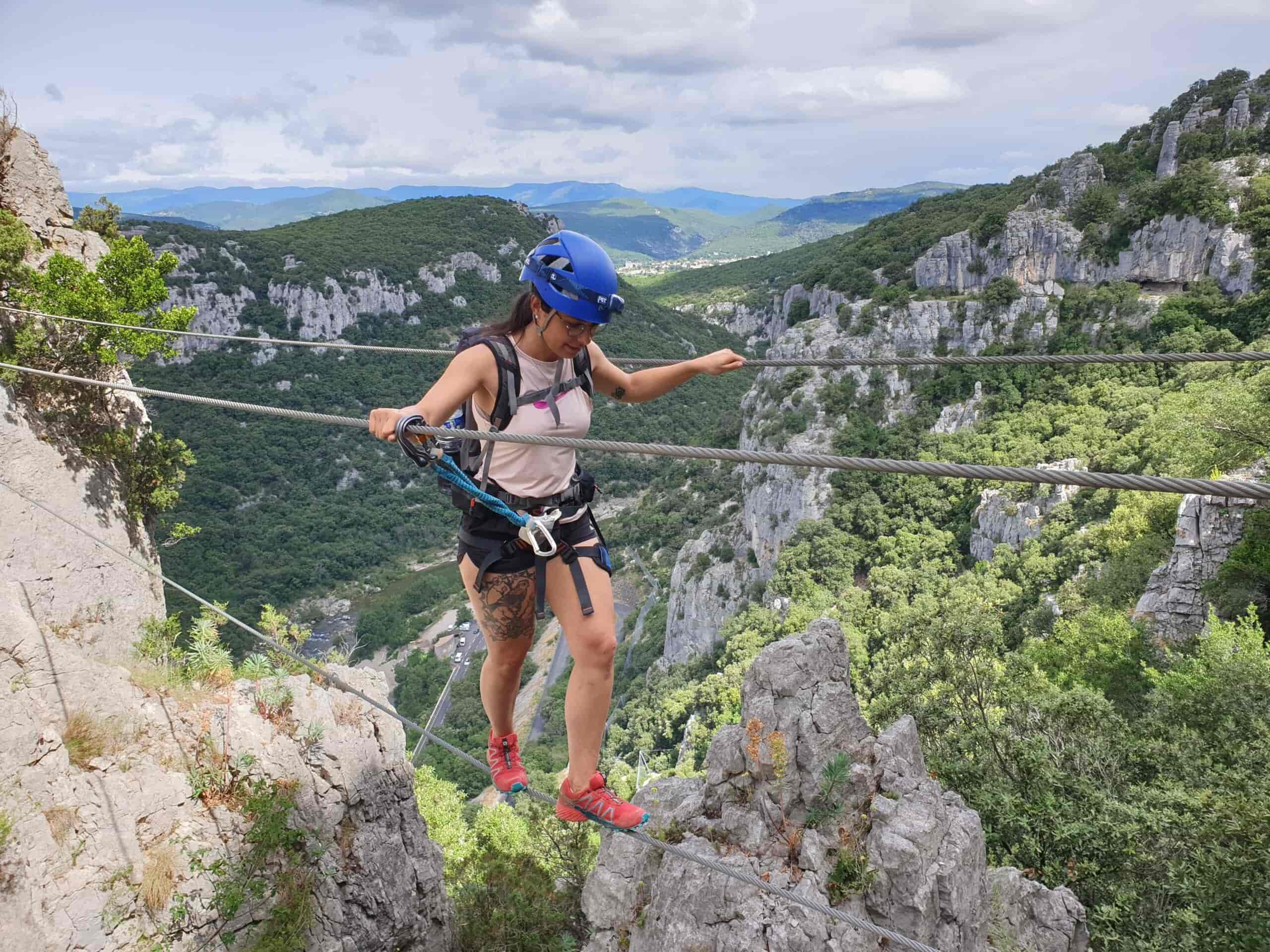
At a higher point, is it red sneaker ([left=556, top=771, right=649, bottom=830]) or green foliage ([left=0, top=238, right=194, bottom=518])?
green foliage ([left=0, top=238, right=194, bottom=518])

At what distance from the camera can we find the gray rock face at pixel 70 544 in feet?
31.7

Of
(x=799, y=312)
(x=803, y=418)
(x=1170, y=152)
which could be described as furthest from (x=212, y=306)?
(x=1170, y=152)

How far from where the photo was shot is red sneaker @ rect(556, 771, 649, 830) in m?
4.39

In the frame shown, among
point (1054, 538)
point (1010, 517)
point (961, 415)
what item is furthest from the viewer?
point (961, 415)

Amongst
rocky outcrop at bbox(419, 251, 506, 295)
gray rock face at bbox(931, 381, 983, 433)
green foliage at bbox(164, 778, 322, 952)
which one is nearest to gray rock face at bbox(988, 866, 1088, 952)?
green foliage at bbox(164, 778, 322, 952)

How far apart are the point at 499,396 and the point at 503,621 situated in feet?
4.51

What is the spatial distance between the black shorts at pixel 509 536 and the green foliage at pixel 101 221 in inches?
627

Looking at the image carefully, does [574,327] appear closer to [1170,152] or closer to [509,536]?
[509,536]

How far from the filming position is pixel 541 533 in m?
3.62

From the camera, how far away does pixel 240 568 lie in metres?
74.2

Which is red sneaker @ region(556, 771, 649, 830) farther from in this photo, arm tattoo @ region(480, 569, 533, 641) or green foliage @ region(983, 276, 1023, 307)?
green foliage @ region(983, 276, 1023, 307)

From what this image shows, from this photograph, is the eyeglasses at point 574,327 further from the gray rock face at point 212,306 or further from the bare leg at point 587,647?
the gray rock face at point 212,306

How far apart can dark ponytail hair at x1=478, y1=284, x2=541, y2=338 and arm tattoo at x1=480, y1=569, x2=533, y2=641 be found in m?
1.30

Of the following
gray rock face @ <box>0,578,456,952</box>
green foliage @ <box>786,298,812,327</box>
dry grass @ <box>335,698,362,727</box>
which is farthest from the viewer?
green foliage @ <box>786,298,812,327</box>
